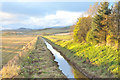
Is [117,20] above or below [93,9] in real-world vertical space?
below

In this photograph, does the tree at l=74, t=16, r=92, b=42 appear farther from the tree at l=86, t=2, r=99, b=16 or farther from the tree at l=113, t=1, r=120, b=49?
the tree at l=113, t=1, r=120, b=49

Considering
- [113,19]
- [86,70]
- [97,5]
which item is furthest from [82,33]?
[86,70]

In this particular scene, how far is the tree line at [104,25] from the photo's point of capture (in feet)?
52.3

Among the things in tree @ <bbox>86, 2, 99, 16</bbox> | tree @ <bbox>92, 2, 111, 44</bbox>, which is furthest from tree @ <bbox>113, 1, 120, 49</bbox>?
tree @ <bbox>86, 2, 99, 16</bbox>

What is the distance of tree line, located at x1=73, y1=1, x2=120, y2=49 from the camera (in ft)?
52.3

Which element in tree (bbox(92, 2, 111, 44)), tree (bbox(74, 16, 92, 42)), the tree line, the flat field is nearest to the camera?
the tree line

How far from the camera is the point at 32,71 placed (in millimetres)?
12875

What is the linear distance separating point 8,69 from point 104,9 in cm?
1881

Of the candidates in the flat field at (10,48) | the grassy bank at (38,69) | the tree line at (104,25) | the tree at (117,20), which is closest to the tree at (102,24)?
the tree line at (104,25)

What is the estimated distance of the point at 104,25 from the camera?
19891mm

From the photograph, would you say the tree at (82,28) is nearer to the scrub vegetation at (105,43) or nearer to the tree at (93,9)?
the tree at (93,9)

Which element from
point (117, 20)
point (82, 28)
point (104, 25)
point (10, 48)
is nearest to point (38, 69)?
point (117, 20)

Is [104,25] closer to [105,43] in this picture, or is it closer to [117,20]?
[105,43]

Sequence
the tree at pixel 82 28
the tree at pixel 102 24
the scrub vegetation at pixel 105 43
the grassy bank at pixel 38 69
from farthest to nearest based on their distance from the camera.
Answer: the tree at pixel 82 28 → the tree at pixel 102 24 → the scrub vegetation at pixel 105 43 → the grassy bank at pixel 38 69
